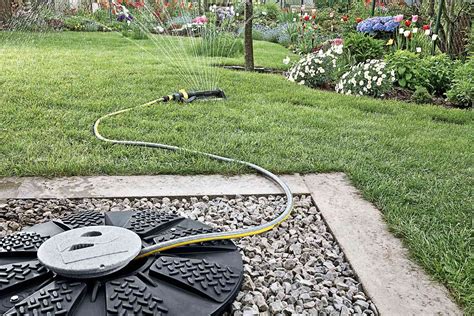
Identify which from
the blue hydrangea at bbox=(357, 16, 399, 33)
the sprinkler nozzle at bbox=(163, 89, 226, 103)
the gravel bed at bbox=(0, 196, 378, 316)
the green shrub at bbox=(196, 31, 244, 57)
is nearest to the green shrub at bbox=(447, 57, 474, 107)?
the blue hydrangea at bbox=(357, 16, 399, 33)

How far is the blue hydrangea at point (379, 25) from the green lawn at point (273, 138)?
1.69 metres

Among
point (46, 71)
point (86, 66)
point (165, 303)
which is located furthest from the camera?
point (86, 66)

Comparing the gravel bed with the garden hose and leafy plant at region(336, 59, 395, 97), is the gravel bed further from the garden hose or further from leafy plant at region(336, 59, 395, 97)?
leafy plant at region(336, 59, 395, 97)

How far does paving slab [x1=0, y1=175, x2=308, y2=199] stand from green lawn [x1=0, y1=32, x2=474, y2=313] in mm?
91

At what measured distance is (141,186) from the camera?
7.30 feet

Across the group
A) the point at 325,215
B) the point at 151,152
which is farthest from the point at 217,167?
the point at 325,215

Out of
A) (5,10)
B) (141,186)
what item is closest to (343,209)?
(141,186)

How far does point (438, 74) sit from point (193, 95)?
2.48m

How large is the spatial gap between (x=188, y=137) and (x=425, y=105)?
2.38m

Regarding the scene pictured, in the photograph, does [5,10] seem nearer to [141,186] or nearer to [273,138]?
[273,138]

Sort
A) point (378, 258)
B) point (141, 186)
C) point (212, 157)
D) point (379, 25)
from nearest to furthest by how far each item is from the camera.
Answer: point (378, 258) → point (141, 186) → point (212, 157) → point (379, 25)

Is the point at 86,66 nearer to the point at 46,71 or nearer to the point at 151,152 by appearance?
the point at 46,71

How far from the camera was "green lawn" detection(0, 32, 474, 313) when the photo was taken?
199 centimetres

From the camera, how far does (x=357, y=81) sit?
4516mm
